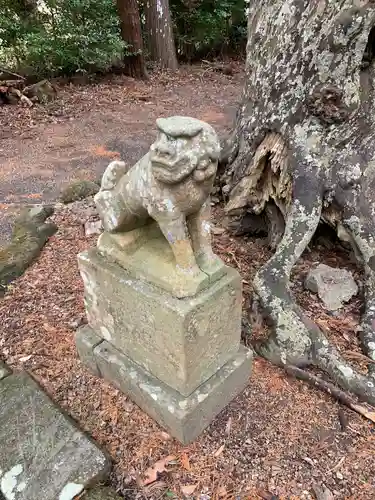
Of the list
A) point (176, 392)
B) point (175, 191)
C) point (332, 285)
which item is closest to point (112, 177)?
point (175, 191)

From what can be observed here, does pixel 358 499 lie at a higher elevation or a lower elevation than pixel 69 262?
lower

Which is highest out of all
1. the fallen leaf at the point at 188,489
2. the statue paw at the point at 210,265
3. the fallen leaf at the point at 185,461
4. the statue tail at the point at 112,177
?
the statue tail at the point at 112,177

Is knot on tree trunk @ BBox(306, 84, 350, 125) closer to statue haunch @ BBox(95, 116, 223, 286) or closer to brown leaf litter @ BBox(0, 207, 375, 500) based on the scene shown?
brown leaf litter @ BBox(0, 207, 375, 500)

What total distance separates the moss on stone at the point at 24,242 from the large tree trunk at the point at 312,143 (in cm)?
181

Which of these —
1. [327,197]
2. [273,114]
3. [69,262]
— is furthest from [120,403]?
[273,114]

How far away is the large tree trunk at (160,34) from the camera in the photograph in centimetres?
916

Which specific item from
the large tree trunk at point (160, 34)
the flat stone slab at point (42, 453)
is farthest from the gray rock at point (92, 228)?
the large tree trunk at point (160, 34)

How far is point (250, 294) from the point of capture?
292 centimetres

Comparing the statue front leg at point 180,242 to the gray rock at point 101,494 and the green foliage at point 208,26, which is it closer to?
the gray rock at point 101,494

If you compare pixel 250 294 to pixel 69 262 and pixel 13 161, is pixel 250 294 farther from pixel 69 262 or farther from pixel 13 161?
pixel 13 161

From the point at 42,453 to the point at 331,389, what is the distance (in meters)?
1.51

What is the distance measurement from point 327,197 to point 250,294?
33.0 inches

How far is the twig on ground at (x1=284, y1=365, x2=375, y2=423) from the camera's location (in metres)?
2.29

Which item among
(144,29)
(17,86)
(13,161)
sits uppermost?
(144,29)
